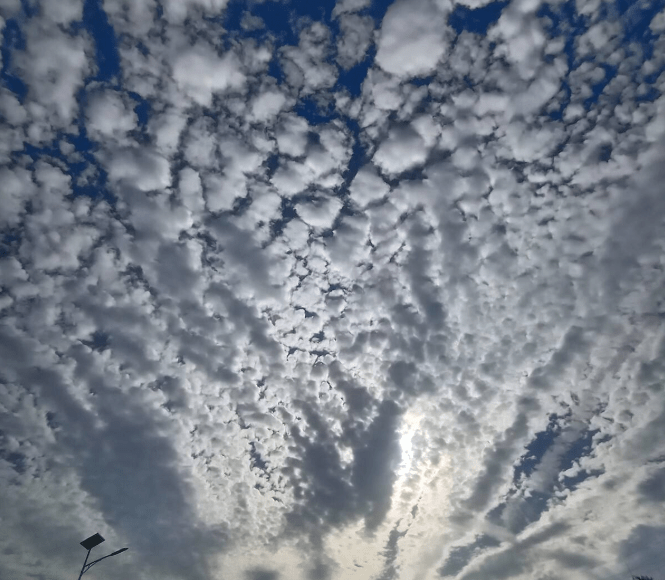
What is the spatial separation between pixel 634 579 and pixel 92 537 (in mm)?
79470

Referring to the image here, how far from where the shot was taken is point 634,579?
116125 millimetres

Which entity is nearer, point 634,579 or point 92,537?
point 92,537

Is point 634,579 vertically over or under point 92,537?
over

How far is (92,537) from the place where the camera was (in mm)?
63188
